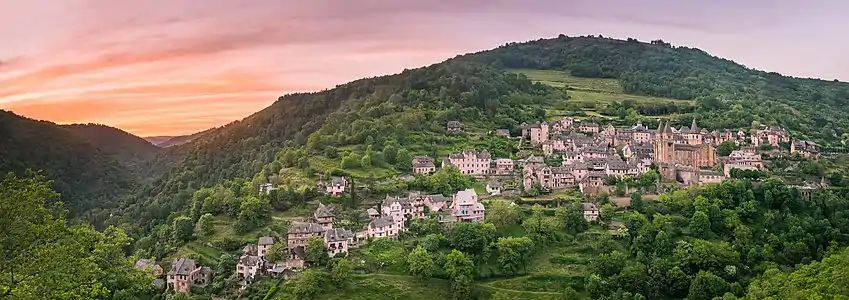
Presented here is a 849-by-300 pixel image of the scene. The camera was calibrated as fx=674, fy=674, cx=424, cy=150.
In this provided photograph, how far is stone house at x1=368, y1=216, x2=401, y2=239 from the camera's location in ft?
157

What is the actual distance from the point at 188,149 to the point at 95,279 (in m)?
96.1

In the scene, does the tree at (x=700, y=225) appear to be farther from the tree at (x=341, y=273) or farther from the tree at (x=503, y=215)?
the tree at (x=341, y=273)

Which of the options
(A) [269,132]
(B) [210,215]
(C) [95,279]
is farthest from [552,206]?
(A) [269,132]

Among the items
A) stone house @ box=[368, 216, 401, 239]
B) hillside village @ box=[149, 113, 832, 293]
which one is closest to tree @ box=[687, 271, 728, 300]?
hillside village @ box=[149, 113, 832, 293]

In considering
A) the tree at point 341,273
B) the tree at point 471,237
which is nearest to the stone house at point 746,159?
the tree at point 471,237

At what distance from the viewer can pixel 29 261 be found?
13766 mm

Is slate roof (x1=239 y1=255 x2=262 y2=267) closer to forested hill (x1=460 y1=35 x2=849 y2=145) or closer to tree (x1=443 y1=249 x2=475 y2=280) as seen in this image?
tree (x1=443 y1=249 x2=475 y2=280)

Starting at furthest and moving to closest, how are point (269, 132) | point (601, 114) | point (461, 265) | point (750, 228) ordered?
point (269, 132)
point (601, 114)
point (750, 228)
point (461, 265)

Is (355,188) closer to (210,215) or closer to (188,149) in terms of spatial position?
(210,215)

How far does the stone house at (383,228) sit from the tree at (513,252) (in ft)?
24.7

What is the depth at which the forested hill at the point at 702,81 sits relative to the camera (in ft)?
269

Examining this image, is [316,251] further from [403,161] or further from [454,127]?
[454,127]

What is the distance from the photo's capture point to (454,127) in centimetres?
7631

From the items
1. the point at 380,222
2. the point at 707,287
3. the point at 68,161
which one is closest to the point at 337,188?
the point at 380,222
